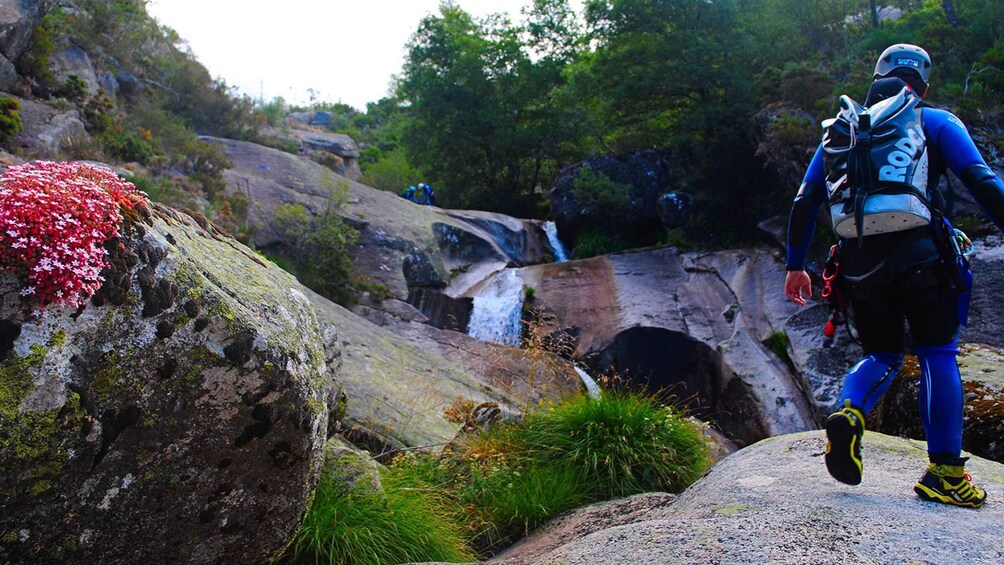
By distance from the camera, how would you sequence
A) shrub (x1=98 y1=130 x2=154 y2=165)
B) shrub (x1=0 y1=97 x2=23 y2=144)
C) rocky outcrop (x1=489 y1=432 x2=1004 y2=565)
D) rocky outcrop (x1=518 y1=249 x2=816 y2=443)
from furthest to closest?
shrub (x1=98 y1=130 x2=154 y2=165) → rocky outcrop (x1=518 y1=249 x2=816 y2=443) → shrub (x1=0 y1=97 x2=23 y2=144) → rocky outcrop (x1=489 y1=432 x2=1004 y2=565)

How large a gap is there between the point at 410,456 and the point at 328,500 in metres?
1.68

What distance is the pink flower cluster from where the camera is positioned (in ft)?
7.68

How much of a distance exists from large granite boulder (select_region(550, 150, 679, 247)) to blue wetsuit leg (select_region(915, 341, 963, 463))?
1754 centimetres

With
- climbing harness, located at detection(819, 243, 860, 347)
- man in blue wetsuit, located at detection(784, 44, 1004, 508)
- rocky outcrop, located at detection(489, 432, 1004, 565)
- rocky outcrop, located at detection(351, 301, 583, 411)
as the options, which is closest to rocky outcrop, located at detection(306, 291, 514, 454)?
rocky outcrop, located at detection(351, 301, 583, 411)

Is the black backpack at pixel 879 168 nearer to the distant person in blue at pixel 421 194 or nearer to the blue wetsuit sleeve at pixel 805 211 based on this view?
the blue wetsuit sleeve at pixel 805 211

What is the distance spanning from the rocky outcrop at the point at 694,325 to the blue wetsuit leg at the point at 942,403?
8.15 m

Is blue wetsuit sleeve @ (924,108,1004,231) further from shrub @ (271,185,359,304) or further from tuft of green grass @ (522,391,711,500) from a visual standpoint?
shrub @ (271,185,359,304)

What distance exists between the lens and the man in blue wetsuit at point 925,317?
3.09 metres

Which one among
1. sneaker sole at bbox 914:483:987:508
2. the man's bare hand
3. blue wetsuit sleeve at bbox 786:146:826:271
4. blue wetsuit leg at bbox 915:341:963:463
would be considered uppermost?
blue wetsuit sleeve at bbox 786:146:826:271

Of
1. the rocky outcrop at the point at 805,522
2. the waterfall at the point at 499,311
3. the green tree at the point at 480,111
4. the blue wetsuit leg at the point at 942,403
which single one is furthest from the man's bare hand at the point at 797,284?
the green tree at the point at 480,111

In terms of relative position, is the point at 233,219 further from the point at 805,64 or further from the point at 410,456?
the point at 805,64

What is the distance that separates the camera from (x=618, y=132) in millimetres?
22953

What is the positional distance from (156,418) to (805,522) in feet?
8.37

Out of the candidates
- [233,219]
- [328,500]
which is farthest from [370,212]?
[328,500]
